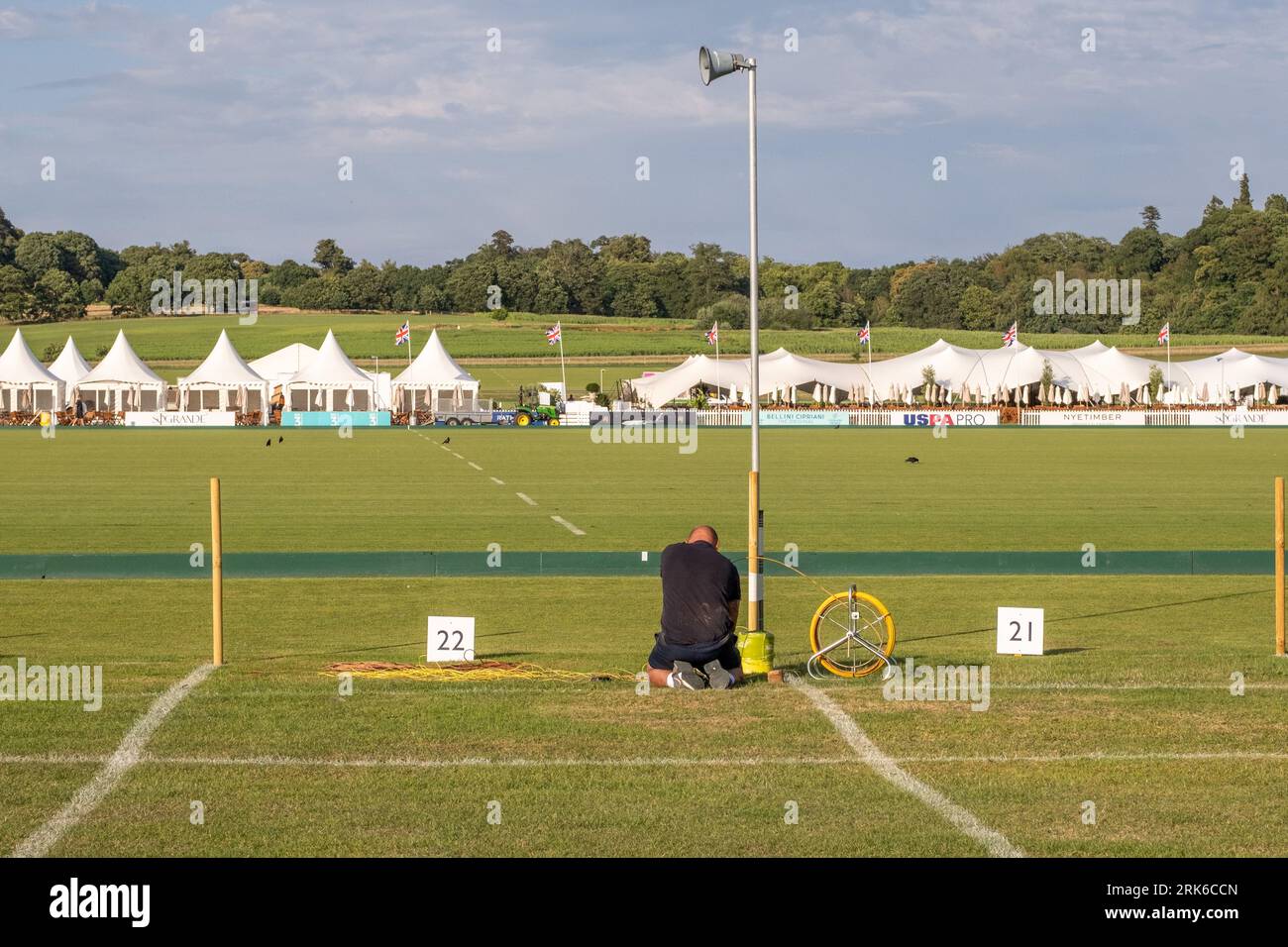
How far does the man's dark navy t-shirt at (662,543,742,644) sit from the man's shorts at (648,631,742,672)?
0.05 m

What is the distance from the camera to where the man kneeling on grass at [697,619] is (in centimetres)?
1197

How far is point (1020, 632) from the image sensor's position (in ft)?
46.7

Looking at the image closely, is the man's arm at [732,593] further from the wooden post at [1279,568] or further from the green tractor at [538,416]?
the green tractor at [538,416]

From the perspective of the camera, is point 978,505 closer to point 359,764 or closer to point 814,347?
point 359,764

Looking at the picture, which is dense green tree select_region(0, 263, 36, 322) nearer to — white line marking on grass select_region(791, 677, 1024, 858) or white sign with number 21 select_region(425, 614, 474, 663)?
→ white sign with number 21 select_region(425, 614, 474, 663)

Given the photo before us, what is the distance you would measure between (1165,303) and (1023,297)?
19.0m

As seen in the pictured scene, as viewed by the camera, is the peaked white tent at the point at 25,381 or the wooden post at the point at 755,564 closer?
the wooden post at the point at 755,564

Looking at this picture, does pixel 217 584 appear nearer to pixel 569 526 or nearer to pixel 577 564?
pixel 577 564

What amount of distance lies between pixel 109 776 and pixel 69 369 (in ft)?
283

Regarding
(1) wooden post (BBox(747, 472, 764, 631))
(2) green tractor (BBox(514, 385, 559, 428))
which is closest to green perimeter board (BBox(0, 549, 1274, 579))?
(1) wooden post (BBox(747, 472, 764, 631))

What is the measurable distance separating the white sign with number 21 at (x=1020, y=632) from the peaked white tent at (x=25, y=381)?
81323 millimetres

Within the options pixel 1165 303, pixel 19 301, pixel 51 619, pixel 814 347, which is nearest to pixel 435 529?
pixel 51 619
